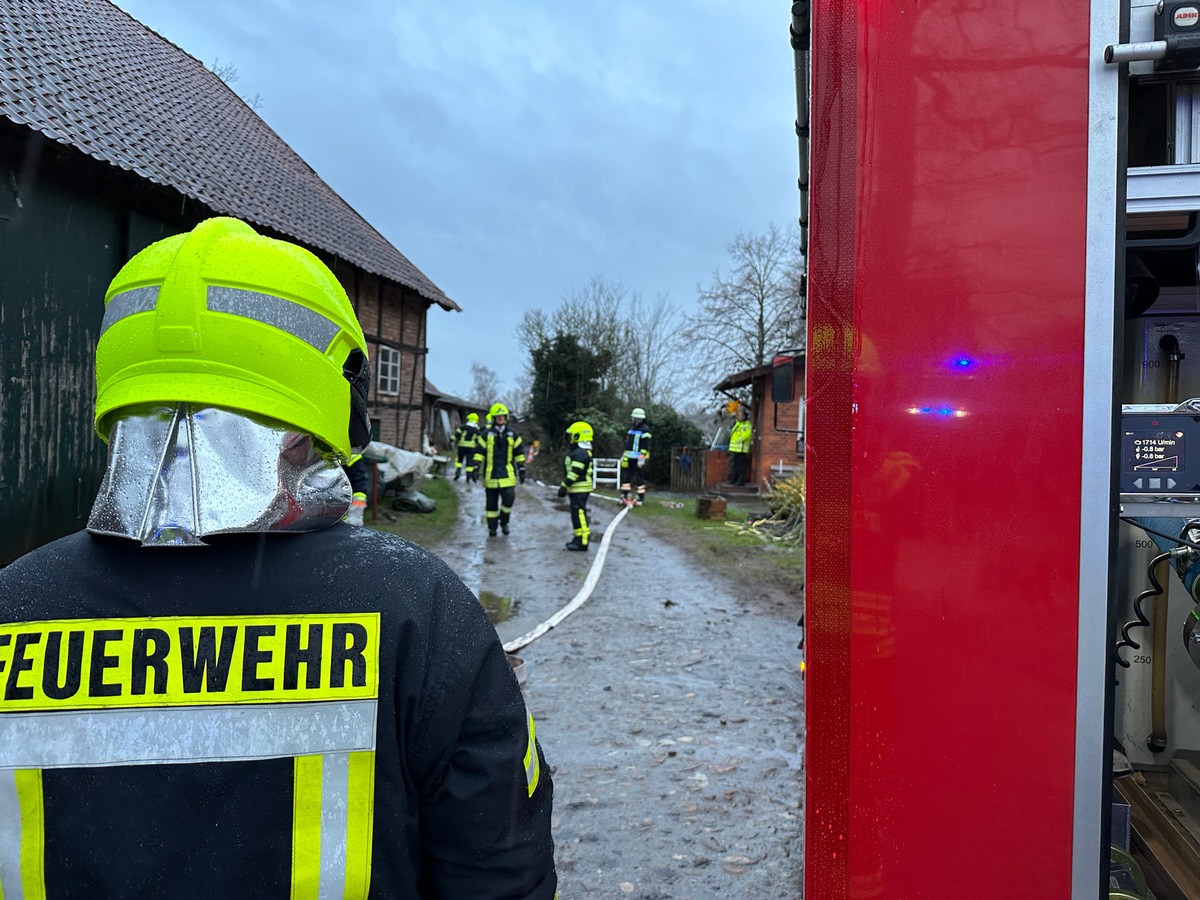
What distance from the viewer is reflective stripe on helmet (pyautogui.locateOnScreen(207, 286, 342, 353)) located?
3.60ft

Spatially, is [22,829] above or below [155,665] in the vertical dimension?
below

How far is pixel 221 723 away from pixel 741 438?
2104 centimetres

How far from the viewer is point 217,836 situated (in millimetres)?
1036

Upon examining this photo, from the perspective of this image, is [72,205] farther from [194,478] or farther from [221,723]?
[221,723]

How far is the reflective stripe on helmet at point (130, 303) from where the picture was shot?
1.10 metres

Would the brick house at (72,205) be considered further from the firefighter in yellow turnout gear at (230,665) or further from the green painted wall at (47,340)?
the firefighter in yellow turnout gear at (230,665)

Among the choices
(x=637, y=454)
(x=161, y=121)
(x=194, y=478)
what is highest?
(x=161, y=121)

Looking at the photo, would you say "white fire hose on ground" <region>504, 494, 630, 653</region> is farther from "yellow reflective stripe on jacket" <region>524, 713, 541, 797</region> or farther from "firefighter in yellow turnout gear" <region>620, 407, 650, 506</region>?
"firefighter in yellow turnout gear" <region>620, 407, 650, 506</region>

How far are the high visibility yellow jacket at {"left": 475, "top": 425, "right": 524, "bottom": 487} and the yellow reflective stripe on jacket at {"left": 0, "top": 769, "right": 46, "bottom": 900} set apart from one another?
11296mm

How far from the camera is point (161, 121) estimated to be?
39.4 ft

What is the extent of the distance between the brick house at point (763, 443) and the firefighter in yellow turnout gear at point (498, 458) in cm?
887

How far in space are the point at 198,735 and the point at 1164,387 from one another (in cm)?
303

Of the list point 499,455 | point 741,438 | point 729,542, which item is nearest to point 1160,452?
point 499,455

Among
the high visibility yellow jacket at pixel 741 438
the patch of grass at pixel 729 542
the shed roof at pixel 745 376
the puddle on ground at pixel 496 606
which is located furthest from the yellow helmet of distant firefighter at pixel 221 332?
the shed roof at pixel 745 376
